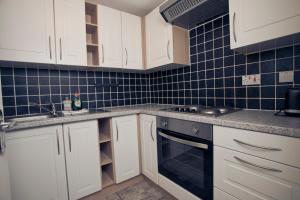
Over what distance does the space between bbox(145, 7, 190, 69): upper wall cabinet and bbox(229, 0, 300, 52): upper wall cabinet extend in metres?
0.65

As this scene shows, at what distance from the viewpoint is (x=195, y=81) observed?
1785 millimetres

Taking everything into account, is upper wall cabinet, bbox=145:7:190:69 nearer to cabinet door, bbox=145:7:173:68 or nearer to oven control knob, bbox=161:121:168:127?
cabinet door, bbox=145:7:173:68

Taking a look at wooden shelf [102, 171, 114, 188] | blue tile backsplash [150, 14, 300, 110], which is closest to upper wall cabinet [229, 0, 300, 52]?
blue tile backsplash [150, 14, 300, 110]

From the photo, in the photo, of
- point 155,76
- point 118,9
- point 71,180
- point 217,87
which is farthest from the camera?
point 155,76

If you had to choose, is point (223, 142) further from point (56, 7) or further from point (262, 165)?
point (56, 7)

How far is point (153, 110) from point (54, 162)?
102cm

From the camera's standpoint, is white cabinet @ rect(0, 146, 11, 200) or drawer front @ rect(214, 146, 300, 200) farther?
white cabinet @ rect(0, 146, 11, 200)

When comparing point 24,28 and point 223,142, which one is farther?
point 24,28

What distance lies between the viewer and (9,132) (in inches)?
43.6

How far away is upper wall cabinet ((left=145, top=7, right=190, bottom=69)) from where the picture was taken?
1655 mm

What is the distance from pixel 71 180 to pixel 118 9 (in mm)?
2058

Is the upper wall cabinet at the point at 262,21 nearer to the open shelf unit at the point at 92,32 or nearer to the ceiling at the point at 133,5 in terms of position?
the ceiling at the point at 133,5

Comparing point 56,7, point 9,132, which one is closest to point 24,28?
Result: point 56,7

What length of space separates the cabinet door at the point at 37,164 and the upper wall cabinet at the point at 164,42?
50.6 inches
